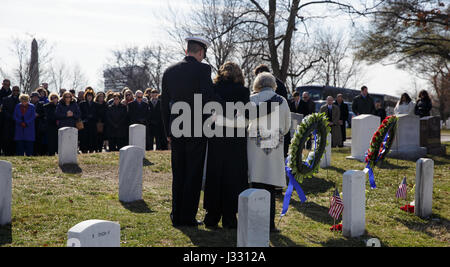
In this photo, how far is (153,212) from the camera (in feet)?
23.8

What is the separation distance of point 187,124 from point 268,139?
3.60ft

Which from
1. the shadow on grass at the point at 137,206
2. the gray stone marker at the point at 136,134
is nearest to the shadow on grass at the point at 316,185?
the shadow on grass at the point at 137,206

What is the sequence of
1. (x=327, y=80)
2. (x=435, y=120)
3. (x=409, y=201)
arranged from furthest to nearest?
(x=327, y=80) < (x=435, y=120) < (x=409, y=201)

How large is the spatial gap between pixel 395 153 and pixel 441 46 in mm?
11097

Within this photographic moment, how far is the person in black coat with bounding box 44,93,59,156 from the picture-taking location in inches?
488

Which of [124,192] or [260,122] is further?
[124,192]

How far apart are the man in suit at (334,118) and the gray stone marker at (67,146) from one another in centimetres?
956

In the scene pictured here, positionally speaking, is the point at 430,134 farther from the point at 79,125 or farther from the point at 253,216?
the point at 253,216

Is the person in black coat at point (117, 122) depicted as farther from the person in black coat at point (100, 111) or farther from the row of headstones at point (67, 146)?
the row of headstones at point (67, 146)

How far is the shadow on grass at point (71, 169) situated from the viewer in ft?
33.2

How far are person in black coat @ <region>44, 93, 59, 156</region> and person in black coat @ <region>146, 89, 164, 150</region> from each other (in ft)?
9.88

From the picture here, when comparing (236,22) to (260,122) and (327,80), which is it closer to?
(260,122)

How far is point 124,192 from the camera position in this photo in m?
7.84
